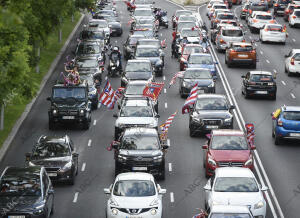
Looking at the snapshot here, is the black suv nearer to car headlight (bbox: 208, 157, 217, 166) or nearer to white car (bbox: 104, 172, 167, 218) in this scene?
car headlight (bbox: 208, 157, 217, 166)

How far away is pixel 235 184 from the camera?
26.1 meters

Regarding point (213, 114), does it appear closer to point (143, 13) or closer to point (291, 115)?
point (291, 115)

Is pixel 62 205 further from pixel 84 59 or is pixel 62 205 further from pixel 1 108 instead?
pixel 84 59

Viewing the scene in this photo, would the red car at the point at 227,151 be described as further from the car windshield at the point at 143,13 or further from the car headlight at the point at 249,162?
the car windshield at the point at 143,13

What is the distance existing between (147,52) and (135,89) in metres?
12.1

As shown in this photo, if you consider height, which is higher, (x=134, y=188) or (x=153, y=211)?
(x=134, y=188)

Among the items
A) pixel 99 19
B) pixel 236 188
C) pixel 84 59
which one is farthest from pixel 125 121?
pixel 99 19

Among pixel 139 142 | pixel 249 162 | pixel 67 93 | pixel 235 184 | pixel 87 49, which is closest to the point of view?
pixel 235 184

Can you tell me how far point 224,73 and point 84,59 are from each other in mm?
8991

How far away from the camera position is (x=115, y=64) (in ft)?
177

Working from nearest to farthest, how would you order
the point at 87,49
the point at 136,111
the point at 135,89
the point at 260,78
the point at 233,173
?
the point at 233,173, the point at 136,111, the point at 135,89, the point at 260,78, the point at 87,49

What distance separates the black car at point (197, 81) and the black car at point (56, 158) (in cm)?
1585

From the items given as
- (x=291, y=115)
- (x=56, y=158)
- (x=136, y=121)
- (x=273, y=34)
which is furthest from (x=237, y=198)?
(x=273, y=34)

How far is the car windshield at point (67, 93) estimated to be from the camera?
A: 40300 millimetres
